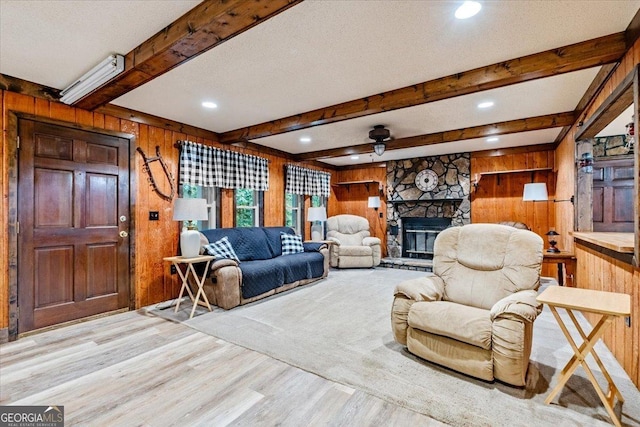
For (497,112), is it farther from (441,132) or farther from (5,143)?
(5,143)

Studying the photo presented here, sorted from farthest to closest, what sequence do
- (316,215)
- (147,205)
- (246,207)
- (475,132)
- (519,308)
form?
(316,215) < (246,207) < (475,132) < (147,205) < (519,308)

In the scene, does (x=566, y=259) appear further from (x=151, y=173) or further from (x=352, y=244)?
(x=151, y=173)

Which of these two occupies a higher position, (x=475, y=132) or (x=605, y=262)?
(x=475, y=132)

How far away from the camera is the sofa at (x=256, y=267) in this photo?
3688 millimetres

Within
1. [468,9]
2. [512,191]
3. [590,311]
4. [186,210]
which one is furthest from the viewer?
[512,191]

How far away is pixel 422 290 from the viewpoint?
2.50 metres

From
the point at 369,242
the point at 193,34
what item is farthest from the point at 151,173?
the point at 369,242

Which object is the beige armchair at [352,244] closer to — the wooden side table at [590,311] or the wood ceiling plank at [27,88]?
the wooden side table at [590,311]

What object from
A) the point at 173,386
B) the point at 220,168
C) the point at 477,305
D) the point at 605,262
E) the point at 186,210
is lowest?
the point at 173,386

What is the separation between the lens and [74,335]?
2.93 meters

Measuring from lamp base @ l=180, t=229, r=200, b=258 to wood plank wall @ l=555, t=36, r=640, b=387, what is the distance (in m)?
3.97

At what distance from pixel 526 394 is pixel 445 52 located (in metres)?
2.51

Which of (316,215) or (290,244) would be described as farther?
(316,215)

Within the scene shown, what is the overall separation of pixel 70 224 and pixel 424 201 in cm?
614
